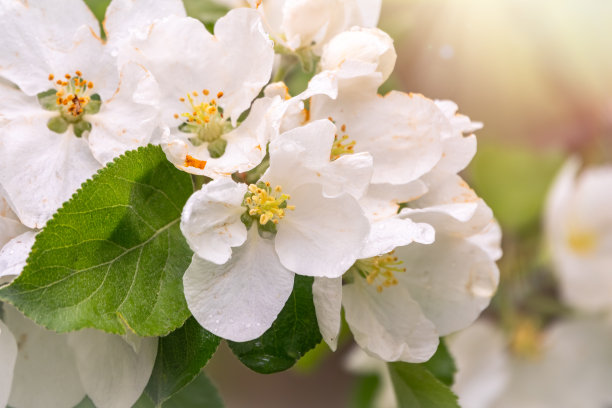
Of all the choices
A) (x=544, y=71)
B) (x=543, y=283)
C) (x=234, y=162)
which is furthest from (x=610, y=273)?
(x=234, y=162)

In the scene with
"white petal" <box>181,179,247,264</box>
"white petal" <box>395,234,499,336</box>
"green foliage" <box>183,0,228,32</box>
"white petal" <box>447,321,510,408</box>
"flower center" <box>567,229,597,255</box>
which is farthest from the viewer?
"flower center" <box>567,229,597,255</box>

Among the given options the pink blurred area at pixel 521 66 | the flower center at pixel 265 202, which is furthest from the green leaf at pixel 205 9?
the pink blurred area at pixel 521 66

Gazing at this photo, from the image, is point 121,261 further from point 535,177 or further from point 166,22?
point 535,177

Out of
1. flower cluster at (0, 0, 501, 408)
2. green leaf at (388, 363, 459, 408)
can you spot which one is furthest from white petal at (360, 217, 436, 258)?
green leaf at (388, 363, 459, 408)

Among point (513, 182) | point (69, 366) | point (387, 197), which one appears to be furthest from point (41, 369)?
point (513, 182)

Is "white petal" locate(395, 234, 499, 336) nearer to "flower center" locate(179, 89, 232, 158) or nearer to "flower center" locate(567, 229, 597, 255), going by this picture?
"flower center" locate(179, 89, 232, 158)
